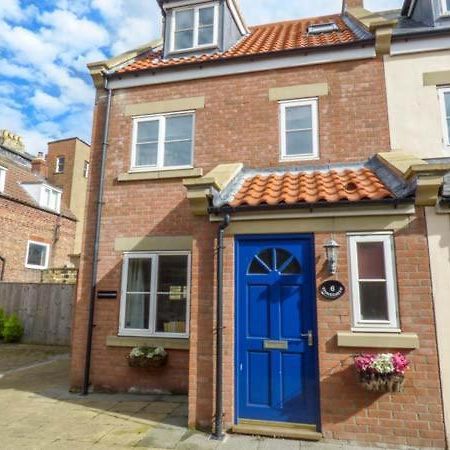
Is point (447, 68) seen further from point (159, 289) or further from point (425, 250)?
point (159, 289)

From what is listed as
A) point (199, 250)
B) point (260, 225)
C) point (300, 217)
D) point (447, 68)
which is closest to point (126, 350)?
point (199, 250)

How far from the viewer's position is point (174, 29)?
33.0ft

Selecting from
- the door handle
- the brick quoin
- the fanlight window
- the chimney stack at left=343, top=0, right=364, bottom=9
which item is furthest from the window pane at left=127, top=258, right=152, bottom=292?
the chimney stack at left=343, top=0, right=364, bottom=9

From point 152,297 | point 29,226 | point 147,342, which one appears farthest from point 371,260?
point 29,226

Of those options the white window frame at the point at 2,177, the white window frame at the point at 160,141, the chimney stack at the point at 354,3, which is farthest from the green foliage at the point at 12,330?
the chimney stack at the point at 354,3

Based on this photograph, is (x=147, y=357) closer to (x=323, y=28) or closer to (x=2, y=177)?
(x=323, y=28)

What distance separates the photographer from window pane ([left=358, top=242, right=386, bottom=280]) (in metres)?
5.78

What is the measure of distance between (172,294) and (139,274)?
879 millimetres

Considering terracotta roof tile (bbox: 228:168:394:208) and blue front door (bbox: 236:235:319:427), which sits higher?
terracotta roof tile (bbox: 228:168:394:208)

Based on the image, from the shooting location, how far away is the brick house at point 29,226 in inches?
703

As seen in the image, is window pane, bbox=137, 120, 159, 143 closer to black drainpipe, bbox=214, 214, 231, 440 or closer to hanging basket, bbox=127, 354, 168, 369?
black drainpipe, bbox=214, 214, 231, 440

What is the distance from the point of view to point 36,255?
1977 centimetres

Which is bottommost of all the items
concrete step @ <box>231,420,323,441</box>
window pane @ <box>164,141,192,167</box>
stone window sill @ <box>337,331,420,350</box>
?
concrete step @ <box>231,420,323,441</box>

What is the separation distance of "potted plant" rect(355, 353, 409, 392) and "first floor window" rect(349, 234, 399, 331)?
0.46 metres
